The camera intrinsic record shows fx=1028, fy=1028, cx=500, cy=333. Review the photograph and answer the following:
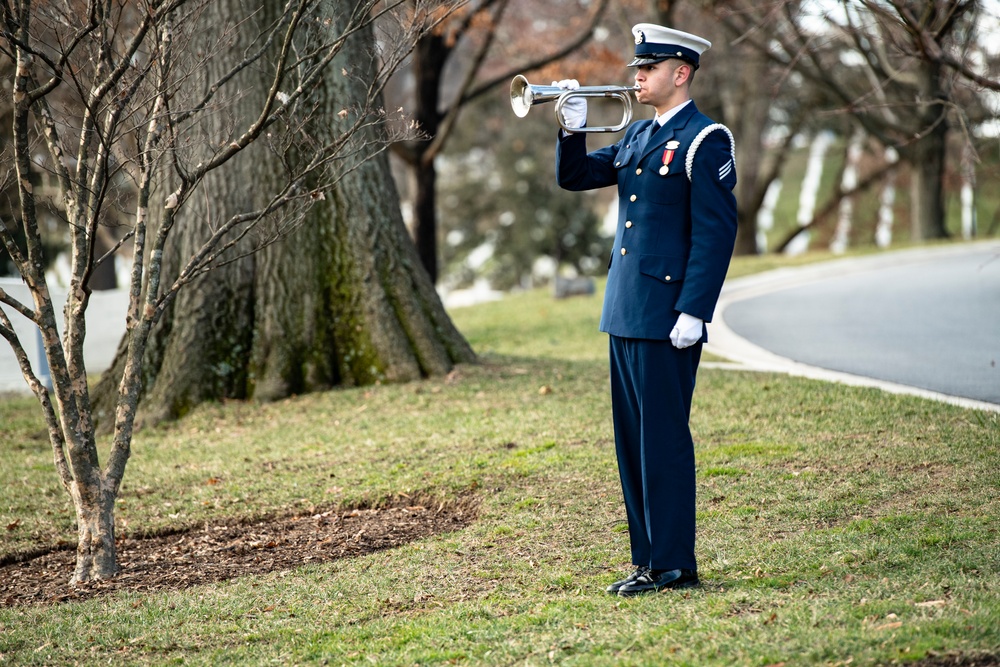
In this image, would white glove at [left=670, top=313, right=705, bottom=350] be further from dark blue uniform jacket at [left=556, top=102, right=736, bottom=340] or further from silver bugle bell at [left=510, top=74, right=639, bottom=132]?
silver bugle bell at [left=510, top=74, right=639, bottom=132]

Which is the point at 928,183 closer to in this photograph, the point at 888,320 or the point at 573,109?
the point at 888,320

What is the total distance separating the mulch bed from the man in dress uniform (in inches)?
67.2

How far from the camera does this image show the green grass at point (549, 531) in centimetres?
370

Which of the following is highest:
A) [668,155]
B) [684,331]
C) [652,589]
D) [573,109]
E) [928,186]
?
[928,186]

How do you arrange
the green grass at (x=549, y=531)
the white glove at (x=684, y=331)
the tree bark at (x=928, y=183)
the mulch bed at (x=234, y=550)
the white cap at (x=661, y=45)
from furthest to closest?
the tree bark at (x=928, y=183)
the mulch bed at (x=234, y=550)
the white cap at (x=661, y=45)
the white glove at (x=684, y=331)
the green grass at (x=549, y=531)

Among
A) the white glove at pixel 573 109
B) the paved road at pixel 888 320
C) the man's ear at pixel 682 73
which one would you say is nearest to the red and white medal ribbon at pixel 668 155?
the man's ear at pixel 682 73

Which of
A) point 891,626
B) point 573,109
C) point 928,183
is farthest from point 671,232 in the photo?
point 928,183

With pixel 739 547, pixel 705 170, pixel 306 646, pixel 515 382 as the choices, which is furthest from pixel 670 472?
pixel 515 382

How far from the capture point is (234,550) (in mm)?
5477

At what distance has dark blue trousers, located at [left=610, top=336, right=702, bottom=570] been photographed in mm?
4078

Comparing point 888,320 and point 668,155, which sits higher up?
point 668,155

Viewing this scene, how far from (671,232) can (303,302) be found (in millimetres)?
5527

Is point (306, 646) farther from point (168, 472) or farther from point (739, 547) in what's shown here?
point (168, 472)

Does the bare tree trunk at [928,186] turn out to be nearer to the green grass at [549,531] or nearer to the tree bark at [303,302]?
the green grass at [549,531]
